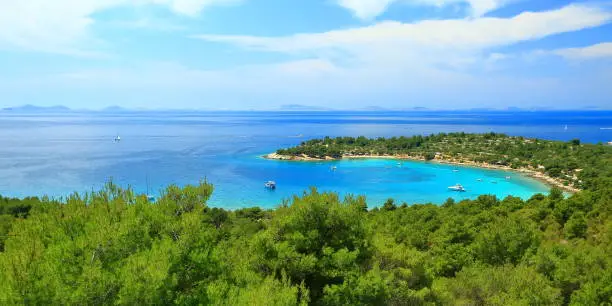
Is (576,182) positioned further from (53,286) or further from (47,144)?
(47,144)

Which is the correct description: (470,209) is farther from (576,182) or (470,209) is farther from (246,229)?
(576,182)

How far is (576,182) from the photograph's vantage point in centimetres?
4928

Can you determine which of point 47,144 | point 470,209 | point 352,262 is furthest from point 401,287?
point 47,144

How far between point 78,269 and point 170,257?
1.51 meters

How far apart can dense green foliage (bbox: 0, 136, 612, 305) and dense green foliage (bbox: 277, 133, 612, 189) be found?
41.9m

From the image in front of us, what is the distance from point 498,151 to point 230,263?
237 feet

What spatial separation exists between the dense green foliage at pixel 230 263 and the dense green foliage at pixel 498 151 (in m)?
41.9

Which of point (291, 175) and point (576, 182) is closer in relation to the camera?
point (576, 182)

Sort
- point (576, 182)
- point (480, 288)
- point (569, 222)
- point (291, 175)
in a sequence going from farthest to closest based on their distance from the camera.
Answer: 1. point (291, 175)
2. point (576, 182)
3. point (569, 222)
4. point (480, 288)

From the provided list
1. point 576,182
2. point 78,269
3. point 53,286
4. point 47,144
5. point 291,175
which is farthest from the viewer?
point 47,144

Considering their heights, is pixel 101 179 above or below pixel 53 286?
below

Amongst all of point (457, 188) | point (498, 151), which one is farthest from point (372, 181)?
point (498, 151)

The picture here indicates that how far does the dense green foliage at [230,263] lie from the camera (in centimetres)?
622

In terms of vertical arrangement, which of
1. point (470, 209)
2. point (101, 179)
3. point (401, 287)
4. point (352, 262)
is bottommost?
point (101, 179)
